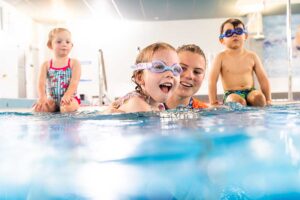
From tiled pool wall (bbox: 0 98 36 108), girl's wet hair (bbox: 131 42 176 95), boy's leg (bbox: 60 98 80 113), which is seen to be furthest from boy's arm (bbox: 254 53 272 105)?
tiled pool wall (bbox: 0 98 36 108)

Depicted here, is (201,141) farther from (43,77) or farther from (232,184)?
(43,77)

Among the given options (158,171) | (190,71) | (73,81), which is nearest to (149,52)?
(190,71)

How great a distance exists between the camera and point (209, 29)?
1239 cm

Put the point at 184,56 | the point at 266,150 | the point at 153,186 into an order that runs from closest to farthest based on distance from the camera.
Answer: the point at 153,186
the point at 266,150
the point at 184,56

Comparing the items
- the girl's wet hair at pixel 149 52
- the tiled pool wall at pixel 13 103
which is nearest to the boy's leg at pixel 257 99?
the girl's wet hair at pixel 149 52

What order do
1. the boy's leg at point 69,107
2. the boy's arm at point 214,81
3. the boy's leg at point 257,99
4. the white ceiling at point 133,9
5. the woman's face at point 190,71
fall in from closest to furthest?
the woman's face at point 190,71
the boy's leg at point 257,99
the boy's leg at point 69,107
the boy's arm at point 214,81
the white ceiling at point 133,9

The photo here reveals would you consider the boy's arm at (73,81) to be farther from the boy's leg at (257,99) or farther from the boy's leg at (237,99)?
the boy's leg at (257,99)

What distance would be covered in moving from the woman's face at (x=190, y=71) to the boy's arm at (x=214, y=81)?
3.92ft

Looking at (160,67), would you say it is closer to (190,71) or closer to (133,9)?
(190,71)

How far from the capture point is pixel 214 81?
4055 mm

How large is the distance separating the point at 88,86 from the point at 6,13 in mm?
3787

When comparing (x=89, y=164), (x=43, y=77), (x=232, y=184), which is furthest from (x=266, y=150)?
(x=43, y=77)

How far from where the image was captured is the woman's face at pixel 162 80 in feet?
7.77

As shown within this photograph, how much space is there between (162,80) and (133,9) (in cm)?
878
